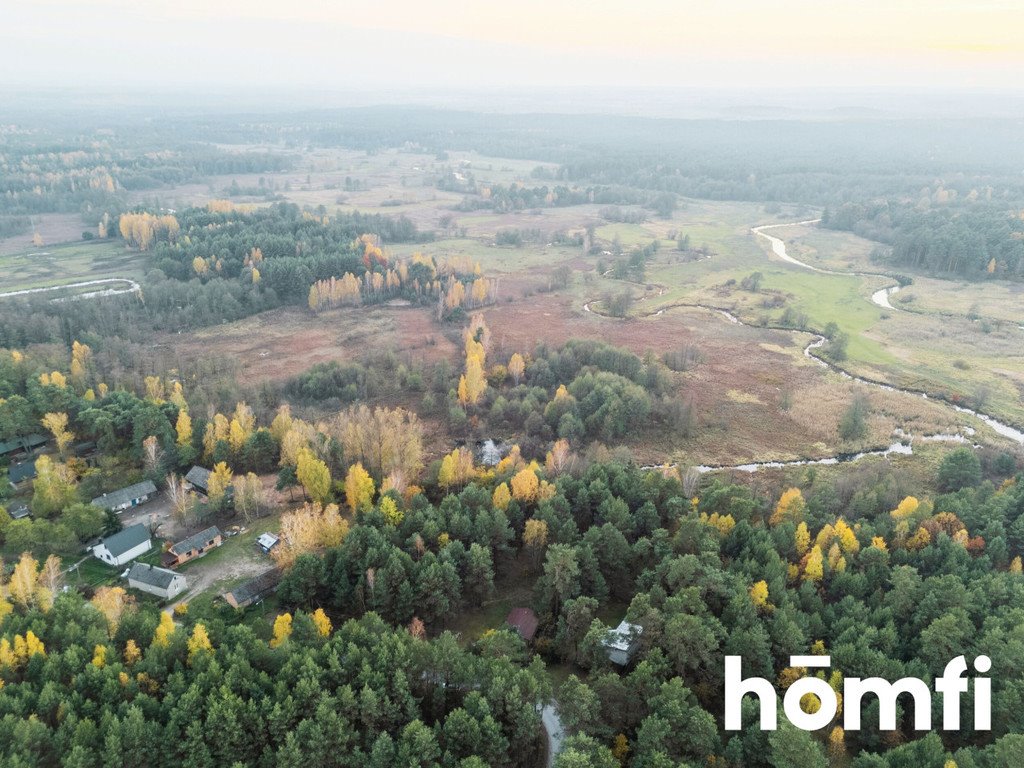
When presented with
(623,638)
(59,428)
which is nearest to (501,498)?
(623,638)

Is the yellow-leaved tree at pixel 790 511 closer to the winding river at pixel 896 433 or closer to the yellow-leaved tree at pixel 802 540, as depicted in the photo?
the yellow-leaved tree at pixel 802 540

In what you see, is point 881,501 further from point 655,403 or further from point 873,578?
point 655,403

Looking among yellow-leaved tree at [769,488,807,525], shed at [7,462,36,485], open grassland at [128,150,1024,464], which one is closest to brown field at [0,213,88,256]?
open grassland at [128,150,1024,464]

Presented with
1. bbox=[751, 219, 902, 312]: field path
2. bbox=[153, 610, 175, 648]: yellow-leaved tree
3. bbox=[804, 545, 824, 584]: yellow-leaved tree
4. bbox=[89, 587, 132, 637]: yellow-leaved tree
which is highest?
bbox=[751, 219, 902, 312]: field path

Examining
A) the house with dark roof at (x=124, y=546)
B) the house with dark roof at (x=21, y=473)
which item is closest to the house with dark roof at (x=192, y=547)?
the house with dark roof at (x=124, y=546)

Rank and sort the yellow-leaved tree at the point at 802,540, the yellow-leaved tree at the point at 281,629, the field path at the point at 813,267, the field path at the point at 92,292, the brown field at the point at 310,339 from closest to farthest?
1. the yellow-leaved tree at the point at 281,629
2. the yellow-leaved tree at the point at 802,540
3. the brown field at the point at 310,339
4. the field path at the point at 92,292
5. the field path at the point at 813,267

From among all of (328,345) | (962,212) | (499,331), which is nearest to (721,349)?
(499,331)

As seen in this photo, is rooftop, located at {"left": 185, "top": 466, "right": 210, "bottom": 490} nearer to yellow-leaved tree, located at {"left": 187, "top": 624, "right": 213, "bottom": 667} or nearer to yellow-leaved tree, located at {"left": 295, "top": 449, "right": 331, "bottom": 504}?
yellow-leaved tree, located at {"left": 295, "top": 449, "right": 331, "bottom": 504}
